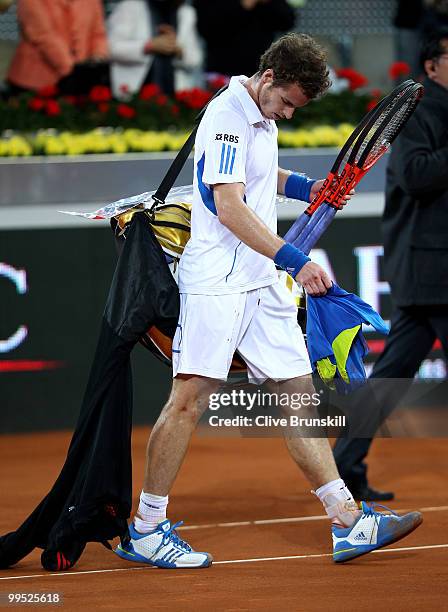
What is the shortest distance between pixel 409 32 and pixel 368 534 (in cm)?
725

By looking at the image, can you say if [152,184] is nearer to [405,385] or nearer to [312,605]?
[405,385]

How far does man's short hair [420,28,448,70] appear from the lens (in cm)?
583

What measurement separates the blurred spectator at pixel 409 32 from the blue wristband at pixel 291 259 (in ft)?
21.1

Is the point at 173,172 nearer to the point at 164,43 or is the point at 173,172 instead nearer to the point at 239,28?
the point at 164,43

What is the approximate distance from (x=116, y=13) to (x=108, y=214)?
518 centimetres

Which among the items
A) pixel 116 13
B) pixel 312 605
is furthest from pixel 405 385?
pixel 116 13

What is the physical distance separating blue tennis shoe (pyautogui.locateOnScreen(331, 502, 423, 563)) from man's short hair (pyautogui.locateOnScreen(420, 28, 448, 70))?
237 centimetres

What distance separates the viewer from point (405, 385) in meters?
6.16

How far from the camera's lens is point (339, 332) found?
15.3 feet

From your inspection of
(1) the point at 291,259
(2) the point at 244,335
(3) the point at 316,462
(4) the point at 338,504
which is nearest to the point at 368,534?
(4) the point at 338,504

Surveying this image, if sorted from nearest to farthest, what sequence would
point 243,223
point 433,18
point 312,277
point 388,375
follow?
1. point 312,277
2. point 243,223
3. point 388,375
4. point 433,18

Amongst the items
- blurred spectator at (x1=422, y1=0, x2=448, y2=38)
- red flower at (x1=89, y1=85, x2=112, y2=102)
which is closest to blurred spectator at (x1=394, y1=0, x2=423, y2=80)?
blurred spectator at (x1=422, y1=0, x2=448, y2=38)

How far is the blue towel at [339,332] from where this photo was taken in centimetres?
462

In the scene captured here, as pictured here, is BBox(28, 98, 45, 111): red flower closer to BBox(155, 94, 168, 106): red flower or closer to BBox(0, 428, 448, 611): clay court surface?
BBox(155, 94, 168, 106): red flower
